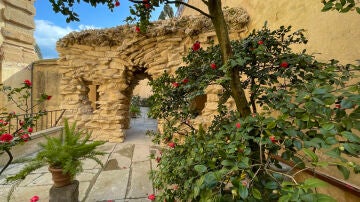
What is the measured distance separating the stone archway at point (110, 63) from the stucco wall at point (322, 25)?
2.20 m

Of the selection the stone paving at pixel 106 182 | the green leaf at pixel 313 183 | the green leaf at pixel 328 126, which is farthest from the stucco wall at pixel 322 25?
the stone paving at pixel 106 182

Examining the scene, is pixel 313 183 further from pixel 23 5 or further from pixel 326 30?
pixel 23 5

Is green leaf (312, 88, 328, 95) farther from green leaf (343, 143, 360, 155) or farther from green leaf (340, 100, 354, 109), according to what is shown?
green leaf (343, 143, 360, 155)

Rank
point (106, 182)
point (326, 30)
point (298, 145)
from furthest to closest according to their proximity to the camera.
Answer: point (106, 182), point (326, 30), point (298, 145)

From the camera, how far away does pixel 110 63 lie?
205 inches

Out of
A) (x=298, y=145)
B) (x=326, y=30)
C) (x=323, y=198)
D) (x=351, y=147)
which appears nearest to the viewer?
(x=323, y=198)

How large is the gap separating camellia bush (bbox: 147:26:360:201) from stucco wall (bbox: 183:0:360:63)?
76cm

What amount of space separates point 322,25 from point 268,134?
6.23 ft

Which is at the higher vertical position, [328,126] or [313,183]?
[328,126]

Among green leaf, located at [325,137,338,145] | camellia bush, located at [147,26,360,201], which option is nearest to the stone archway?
camellia bush, located at [147,26,360,201]

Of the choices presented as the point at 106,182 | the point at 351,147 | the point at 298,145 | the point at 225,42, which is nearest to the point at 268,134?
the point at 298,145

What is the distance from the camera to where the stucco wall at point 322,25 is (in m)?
1.57

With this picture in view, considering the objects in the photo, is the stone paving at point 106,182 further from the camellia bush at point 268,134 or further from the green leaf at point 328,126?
the green leaf at point 328,126

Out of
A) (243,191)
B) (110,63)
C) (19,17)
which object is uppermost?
(19,17)
